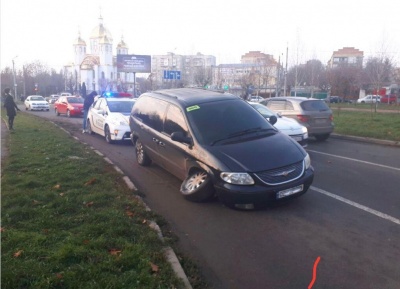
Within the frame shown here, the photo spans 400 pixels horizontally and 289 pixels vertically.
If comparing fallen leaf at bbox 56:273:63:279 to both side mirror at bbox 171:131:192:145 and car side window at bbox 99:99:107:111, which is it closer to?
side mirror at bbox 171:131:192:145

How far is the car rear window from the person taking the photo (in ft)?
41.4

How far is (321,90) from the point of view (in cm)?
5931

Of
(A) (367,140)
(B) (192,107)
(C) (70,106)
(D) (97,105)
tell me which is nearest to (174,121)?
(B) (192,107)

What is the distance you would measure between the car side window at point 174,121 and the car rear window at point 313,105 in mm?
6927

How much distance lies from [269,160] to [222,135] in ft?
3.41

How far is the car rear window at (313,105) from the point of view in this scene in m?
12.6

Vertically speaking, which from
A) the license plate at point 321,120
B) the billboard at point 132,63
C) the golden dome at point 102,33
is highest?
the golden dome at point 102,33

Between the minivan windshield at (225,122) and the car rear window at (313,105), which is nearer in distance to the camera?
the minivan windshield at (225,122)

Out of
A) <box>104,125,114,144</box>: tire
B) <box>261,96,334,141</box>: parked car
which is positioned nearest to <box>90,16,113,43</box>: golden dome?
<box>104,125,114,144</box>: tire

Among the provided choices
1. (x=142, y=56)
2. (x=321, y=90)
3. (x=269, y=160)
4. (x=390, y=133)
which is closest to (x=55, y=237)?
(x=269, y=160)

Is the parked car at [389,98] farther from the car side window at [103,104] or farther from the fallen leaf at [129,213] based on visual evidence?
the fallen leaf at [129,213]

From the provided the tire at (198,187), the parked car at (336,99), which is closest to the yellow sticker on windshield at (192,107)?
the tire at (198,187)

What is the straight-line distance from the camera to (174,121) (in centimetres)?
689

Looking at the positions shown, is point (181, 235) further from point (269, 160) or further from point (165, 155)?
point (165, 155)
